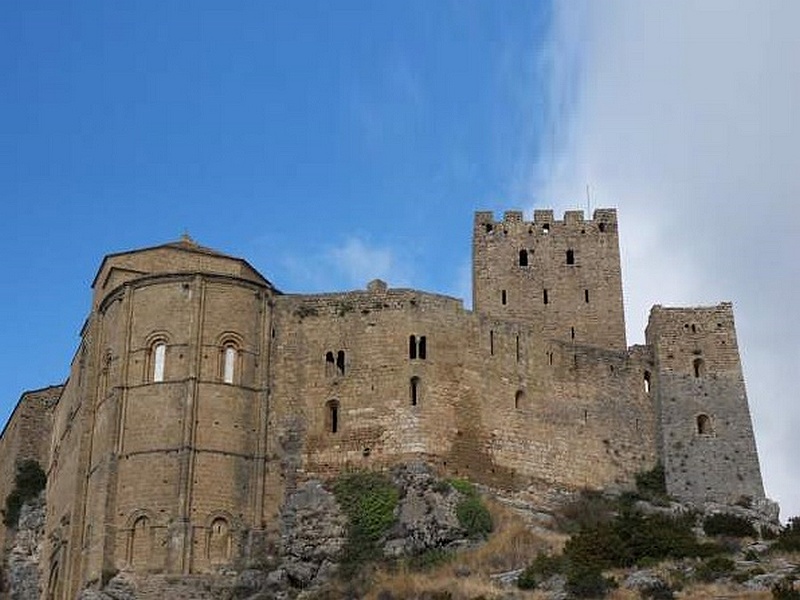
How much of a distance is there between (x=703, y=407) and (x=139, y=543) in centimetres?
1900

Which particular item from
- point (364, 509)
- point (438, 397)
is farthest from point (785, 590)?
point (438, 397)

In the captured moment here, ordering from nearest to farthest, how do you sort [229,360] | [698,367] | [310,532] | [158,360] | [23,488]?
[310,532] → [158,360] → [229,360] → [698,367] → [23,488]

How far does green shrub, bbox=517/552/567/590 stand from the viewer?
34531mm

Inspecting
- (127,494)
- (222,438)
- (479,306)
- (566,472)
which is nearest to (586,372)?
(566,472)

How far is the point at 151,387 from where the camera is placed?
136 ft

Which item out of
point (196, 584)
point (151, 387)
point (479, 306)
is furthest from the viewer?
point (479, 306)

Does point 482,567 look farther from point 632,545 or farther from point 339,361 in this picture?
point 339,361

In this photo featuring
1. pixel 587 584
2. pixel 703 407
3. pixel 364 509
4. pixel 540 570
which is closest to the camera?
pixel 587 584

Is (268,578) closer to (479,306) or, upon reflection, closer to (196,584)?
(196,584)

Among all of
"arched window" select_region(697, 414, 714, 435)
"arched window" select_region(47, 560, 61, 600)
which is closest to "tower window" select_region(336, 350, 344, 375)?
"arched window" select_region(47, 560, 61, 600)

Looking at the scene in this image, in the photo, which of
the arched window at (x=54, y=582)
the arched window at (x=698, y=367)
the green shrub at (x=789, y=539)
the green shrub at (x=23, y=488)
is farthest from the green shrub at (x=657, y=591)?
the green shrub at (x=23, y=488)

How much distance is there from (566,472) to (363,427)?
6881 millimetres

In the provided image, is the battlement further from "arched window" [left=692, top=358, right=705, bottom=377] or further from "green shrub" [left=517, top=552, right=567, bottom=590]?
"green shrub" [left=517, top=552, right=567, bottom=590]

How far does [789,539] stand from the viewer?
3725 centimetres
